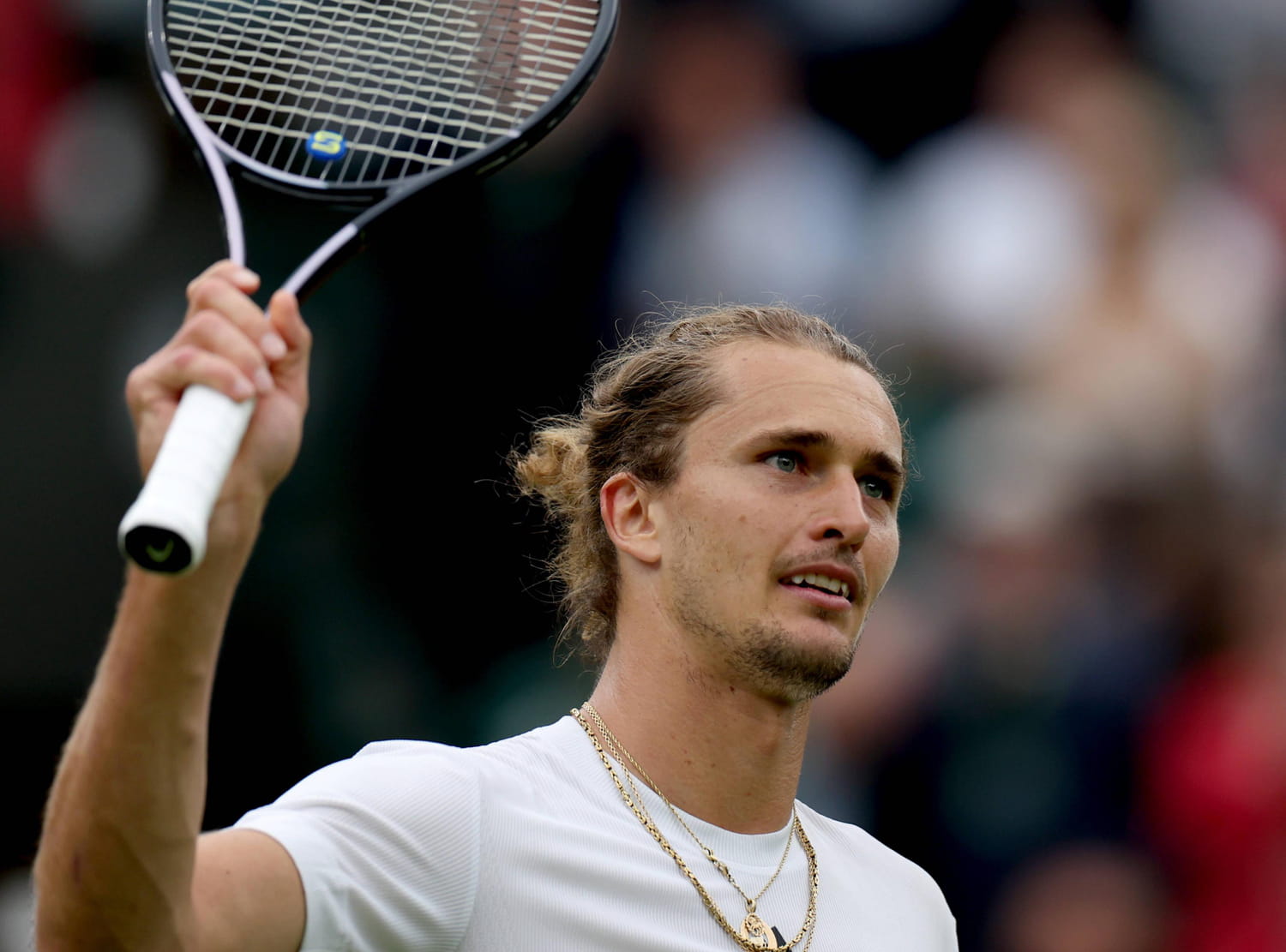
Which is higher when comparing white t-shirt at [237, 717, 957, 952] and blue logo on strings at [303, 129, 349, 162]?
blue logo on strings at [303, 129, 349, 162]

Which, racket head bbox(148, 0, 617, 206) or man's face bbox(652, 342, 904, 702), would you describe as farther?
man's face bbox(652, 342, 904, 702)

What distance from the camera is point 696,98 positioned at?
20.0ft

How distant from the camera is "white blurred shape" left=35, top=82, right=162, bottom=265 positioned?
17.2ft

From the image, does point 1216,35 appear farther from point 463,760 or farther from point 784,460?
point 463,760

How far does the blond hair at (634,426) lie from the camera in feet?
11.0

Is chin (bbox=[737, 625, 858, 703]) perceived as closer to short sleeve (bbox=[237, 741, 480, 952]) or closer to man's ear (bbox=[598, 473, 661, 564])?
man's ear (bbox=[598, 473, 661, 564])

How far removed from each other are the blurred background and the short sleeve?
99.7 inches

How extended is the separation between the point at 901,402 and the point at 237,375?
4.04 m

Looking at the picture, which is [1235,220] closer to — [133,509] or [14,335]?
[14,335]

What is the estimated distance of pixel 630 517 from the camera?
3330 millimetres

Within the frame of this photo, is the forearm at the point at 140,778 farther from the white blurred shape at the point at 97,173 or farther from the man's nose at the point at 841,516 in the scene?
the white blurred shape at the point at 97,173

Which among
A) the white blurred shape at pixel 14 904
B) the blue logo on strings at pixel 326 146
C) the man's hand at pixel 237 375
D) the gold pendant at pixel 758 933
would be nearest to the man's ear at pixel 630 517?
the gold pendant at pixel 758 933

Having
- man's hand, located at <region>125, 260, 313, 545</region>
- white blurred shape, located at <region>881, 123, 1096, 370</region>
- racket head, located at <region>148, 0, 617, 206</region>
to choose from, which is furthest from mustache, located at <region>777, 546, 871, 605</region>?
white blurred shape, located at <region>881, 123, 1096, 370</region>

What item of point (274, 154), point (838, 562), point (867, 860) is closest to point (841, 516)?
point (838, 562)
